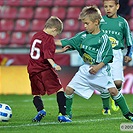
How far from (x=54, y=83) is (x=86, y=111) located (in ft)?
6.33

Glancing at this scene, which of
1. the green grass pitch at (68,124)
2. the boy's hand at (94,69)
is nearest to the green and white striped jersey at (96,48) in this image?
the boy's hand at (94,69)

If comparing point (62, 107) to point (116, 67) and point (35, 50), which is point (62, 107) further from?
point (116, 67)

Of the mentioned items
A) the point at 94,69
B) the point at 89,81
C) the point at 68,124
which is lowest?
the point at 68,124

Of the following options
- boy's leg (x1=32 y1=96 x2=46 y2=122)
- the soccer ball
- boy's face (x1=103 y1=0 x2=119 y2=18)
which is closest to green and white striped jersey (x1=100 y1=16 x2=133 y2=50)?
boy's face (x1=103 y1=0 x2=119 y2=18)

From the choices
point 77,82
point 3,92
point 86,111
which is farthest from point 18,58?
point 77,82

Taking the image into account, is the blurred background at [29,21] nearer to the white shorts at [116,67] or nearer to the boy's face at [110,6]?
the white shorts at [116,67]

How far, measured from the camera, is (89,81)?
7.62 meters

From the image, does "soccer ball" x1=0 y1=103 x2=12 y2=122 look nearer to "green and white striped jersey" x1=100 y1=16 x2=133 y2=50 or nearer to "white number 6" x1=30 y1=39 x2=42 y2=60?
"white number 6" x1=30 y1=39 x2=42 y2=60

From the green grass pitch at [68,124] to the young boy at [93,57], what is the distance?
0.45 metres

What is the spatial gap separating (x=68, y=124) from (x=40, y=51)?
104 cm

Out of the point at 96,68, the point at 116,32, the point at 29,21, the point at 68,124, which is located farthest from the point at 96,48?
the point at 29,21

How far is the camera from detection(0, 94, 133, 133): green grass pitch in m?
6.73

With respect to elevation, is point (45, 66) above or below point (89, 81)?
above

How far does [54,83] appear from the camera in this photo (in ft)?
24.9
